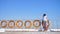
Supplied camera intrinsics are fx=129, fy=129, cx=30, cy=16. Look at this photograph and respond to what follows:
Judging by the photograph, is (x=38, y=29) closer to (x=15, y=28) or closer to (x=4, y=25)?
(x=15, y=28)

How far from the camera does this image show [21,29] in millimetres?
6133

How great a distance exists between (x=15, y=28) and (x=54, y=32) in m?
1.89

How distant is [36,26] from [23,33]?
867 mm

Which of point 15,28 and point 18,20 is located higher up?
point 18,20

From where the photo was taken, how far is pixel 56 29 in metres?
6.09

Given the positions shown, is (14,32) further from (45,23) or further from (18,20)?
(45,23)

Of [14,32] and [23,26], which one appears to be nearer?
[14,32]

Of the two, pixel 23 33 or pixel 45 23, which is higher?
pixel 45 23

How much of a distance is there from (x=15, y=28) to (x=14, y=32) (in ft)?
2.13

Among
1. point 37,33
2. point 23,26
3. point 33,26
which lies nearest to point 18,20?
point 23,26

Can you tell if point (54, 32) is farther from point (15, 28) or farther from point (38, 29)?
point (15, 28)

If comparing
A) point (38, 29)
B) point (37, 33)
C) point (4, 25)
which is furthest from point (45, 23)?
point (4, 25)

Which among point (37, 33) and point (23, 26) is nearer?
point (37, 33)

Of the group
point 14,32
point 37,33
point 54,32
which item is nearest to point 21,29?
point 14,32
